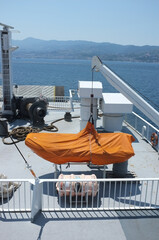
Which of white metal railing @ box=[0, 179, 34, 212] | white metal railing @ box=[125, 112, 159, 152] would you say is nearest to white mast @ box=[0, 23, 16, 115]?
white metal railing @ box=[125, 112, 159, 152]

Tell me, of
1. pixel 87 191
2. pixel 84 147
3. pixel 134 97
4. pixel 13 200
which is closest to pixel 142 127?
pixel 84 147

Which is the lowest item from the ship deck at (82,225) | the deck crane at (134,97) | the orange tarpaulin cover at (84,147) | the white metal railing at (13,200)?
the ship deck at (82,225)

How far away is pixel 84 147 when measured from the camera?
23.1 feet

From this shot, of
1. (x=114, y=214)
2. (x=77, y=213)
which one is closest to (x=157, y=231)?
(x=114, y=214)

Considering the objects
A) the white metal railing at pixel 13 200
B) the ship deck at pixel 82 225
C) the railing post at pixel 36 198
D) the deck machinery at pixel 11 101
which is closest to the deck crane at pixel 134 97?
the ship deck at pixel 82 225

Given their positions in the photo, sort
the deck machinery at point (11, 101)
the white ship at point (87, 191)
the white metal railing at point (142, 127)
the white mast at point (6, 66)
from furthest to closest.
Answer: the white mast at point (6, 66) → the deck machinery at point (11, 101) → the white metal railing at point (142, 127) → the white ship at point (87, 191)

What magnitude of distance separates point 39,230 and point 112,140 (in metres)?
3.32

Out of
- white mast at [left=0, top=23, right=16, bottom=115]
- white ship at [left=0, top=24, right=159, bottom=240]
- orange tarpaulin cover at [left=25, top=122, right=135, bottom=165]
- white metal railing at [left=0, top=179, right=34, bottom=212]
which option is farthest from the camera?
white mast at [left=0, top=23, right=16, bottom=115]

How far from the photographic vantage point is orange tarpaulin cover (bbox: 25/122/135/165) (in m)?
6.80

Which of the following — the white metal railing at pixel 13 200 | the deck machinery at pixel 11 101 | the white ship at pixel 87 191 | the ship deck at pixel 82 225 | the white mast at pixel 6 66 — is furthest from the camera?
the white mast at pixel 6 66

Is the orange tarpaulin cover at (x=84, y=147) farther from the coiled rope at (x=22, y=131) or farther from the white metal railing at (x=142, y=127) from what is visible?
the coiled rope at (x=22, y=131)

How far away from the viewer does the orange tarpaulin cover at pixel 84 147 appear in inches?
268

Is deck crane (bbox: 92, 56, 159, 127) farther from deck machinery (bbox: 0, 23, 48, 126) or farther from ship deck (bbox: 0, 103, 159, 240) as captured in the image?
deck machinery (bbox: 0, 23, 48, 126)

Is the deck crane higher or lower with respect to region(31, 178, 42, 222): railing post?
higher
